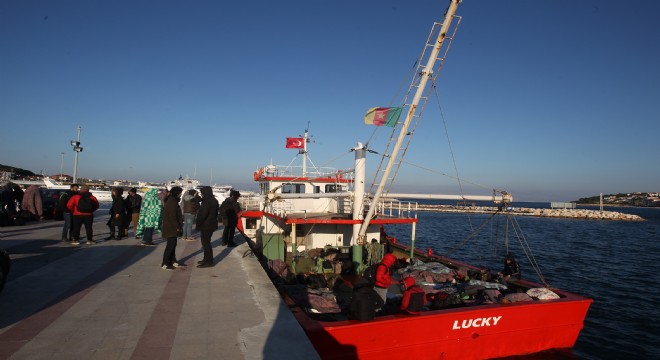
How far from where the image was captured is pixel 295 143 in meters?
23.5

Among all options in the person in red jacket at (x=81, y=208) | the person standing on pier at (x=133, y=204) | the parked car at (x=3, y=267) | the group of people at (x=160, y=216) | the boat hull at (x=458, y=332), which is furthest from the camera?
the person standing on pier at (x=133, y=204)

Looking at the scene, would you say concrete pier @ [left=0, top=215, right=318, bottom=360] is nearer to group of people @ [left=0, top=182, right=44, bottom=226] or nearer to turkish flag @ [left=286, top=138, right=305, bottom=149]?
group of people @ [left=0, top=182, right=44, bottom=226]

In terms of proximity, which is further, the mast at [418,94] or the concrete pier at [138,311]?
the mast at [418,94]

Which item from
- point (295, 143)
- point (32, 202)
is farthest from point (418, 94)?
point (32, 202)

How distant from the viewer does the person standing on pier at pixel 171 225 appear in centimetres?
835

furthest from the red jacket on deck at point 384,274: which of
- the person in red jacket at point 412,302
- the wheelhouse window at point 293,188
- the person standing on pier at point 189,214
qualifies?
the wheelhouse window at point 293,188

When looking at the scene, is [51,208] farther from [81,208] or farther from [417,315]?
[417,315]

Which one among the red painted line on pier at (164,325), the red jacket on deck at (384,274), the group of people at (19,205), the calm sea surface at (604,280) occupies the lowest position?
the calm sea surface at (604,280)

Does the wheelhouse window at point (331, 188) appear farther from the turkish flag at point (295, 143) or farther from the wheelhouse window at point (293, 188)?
the turkish flag at point (295, 143)

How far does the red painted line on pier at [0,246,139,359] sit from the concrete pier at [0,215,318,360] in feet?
0.04

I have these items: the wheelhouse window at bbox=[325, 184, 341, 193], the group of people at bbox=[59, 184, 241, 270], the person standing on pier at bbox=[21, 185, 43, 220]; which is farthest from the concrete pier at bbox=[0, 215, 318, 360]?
the wheelhouse window at bbox=[325, 184, 341, 193]

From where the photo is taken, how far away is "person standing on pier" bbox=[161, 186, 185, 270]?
329 inches

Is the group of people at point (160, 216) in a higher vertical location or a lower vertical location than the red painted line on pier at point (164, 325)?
higher

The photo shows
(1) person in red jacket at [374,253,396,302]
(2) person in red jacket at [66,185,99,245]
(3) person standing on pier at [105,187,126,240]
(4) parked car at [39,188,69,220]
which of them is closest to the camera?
(1) person in red jacket at [374,253,396,302]
